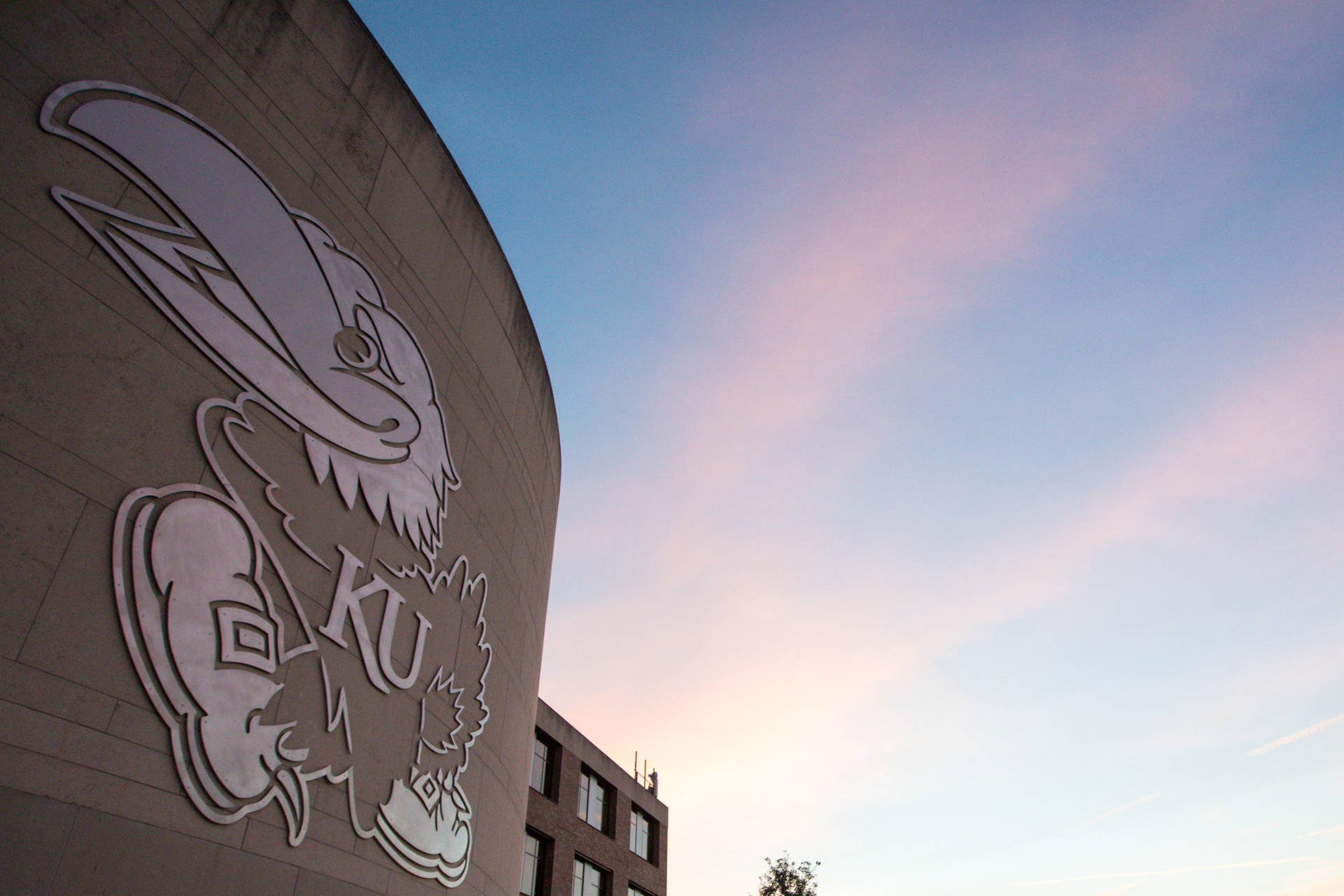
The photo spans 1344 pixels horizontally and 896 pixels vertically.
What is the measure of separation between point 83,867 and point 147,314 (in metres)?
4.47

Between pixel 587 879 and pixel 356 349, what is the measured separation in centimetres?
2505

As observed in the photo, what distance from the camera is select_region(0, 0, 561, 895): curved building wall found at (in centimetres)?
635

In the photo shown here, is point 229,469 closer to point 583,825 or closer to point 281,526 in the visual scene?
point 281,526

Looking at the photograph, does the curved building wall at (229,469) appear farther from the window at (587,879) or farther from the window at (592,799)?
the window at (592,799)

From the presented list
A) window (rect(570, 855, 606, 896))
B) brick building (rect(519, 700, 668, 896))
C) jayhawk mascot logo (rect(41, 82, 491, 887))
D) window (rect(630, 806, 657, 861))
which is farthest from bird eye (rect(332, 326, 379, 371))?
window (rect(630, 806, 657, 861))

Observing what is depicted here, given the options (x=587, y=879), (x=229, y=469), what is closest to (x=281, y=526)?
(x=229, y=469)

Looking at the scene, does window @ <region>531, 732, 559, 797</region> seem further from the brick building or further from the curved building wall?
the curved building wall

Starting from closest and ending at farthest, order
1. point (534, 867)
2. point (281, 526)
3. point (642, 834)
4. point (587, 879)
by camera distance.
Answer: point (281, 526)
point (534, 867)
point (587, 879)
point (642, 834)

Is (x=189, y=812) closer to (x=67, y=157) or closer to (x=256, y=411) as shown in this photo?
(x=256, y=411)

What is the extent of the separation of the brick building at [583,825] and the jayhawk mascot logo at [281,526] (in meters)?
17.0

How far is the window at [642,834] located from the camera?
3344 centimetres

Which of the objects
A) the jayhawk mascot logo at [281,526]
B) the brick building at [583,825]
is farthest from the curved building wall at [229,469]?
the brick building at [583,825]

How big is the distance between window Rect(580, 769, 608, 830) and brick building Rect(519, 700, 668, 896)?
3 centimetres

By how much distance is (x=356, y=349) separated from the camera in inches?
402
